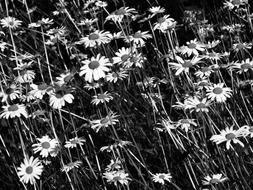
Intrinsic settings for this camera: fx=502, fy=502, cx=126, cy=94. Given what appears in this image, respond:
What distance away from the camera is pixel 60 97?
8.20 feet

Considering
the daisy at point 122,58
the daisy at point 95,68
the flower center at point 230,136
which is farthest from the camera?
the daisy at point 122,58

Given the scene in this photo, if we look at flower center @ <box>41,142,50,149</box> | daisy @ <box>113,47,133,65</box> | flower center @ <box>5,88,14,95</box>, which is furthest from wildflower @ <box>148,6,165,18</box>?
flower center @ <box>41,142,50,149</box>

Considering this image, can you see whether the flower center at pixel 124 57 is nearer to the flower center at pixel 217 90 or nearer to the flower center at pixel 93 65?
the flower center at pixel 93 65

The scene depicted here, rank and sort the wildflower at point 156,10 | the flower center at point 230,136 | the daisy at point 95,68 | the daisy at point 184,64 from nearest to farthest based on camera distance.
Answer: the flower center at point 230,136
the daisy at point 95,68
the daisy at point 184,64
the wildflower at point 156,10

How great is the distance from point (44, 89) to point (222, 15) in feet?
6.69

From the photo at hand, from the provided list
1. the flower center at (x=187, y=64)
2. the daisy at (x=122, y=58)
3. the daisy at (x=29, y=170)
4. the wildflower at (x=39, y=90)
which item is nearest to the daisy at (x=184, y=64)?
the flower center at (x=187, y=64)

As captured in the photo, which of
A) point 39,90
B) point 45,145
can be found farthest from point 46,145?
point 39,90

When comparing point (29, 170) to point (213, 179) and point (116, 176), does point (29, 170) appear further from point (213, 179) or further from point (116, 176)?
point (213, 179)

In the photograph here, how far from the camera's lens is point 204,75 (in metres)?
2.89

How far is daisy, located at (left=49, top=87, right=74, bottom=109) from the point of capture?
2.43 metres

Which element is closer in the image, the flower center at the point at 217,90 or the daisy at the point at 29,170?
the daisy at the point at 29,170

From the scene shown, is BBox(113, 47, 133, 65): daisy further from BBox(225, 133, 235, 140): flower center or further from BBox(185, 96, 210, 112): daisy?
BBox(225, 133, 235, 140): flower center

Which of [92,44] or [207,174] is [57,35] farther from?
[207,174]

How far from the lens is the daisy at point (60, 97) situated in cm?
243
